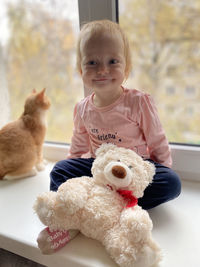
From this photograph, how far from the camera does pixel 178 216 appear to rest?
2.29 feet

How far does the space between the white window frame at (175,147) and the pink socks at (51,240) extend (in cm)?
50

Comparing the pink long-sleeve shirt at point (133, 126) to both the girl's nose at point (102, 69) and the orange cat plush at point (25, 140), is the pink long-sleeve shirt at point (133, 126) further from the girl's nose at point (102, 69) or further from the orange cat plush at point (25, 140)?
the orange cat plush at point (25, 140)

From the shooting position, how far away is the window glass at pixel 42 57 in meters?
1.03

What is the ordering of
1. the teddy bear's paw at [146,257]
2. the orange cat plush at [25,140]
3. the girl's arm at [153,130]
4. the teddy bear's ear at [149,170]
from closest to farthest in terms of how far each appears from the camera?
the teddy bear's paw at [146,257], the teddy bear's ear at [149,170], the girl's arm at [153,130], the orange cat plush at [25,140]

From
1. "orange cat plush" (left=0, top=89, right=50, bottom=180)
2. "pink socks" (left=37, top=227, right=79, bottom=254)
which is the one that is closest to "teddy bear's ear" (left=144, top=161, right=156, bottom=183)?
"pink socks" (left=37, top=227, right=79, bottom=254)

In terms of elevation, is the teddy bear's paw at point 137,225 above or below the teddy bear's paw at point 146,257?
above

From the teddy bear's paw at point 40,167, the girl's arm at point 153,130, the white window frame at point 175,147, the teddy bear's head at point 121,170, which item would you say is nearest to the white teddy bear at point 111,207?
the teddy bear's head at point 121,170

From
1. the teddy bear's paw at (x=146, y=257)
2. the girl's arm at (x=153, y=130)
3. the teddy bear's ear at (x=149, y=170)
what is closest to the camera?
the teddy bear's paw at (x=146, y=257)

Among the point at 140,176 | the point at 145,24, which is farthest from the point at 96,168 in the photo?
the point at 145,24

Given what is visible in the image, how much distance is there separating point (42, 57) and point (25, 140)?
1.35 feet

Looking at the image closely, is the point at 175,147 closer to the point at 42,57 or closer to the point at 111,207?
the point at 111,207

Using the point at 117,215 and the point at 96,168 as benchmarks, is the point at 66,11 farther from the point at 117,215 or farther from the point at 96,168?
the point at 117,215

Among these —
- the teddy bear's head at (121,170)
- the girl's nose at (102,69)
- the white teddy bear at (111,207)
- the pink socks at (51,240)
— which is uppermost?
the girl's nose at (102,69)

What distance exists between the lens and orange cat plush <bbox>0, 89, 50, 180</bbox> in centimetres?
93
